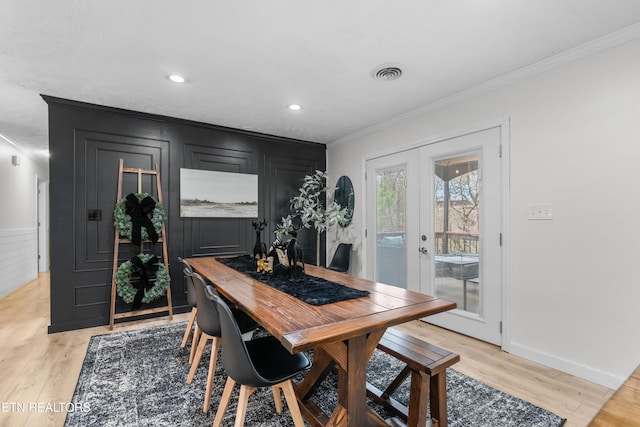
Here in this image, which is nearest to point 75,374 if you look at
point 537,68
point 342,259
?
point 342,259

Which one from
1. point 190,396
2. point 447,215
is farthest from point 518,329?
point 190,396

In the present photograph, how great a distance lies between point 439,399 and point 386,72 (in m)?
2.43

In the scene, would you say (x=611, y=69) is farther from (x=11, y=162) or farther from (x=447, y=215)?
(x=11, y=162)

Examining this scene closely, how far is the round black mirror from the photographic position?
15.3ft

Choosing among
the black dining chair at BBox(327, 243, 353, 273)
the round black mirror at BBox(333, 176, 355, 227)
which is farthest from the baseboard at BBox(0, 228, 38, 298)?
the round black mirror at BBox(333, 176, 355, 227)

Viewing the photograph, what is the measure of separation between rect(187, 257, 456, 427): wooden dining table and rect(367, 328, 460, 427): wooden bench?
21 cm

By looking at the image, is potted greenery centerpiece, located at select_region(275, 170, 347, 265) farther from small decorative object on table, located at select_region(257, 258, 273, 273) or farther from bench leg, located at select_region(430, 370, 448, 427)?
bench leg, located at select_region(430, 370, 448, 427)

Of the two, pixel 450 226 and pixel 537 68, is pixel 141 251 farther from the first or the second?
pixel 537 68

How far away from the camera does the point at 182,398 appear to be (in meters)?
1.99

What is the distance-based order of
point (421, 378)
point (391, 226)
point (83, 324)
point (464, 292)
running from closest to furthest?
point (421, 378)
point (464, 292)
point (83, 324)
point (391, 226)

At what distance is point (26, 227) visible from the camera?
18.3ft

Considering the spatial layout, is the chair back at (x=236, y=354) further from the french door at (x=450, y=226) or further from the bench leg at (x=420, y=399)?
the french door at (x=450, y=226)

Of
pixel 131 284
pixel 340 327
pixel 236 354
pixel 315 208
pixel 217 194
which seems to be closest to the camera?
pixel 340 327

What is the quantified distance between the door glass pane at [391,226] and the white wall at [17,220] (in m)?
5.43
